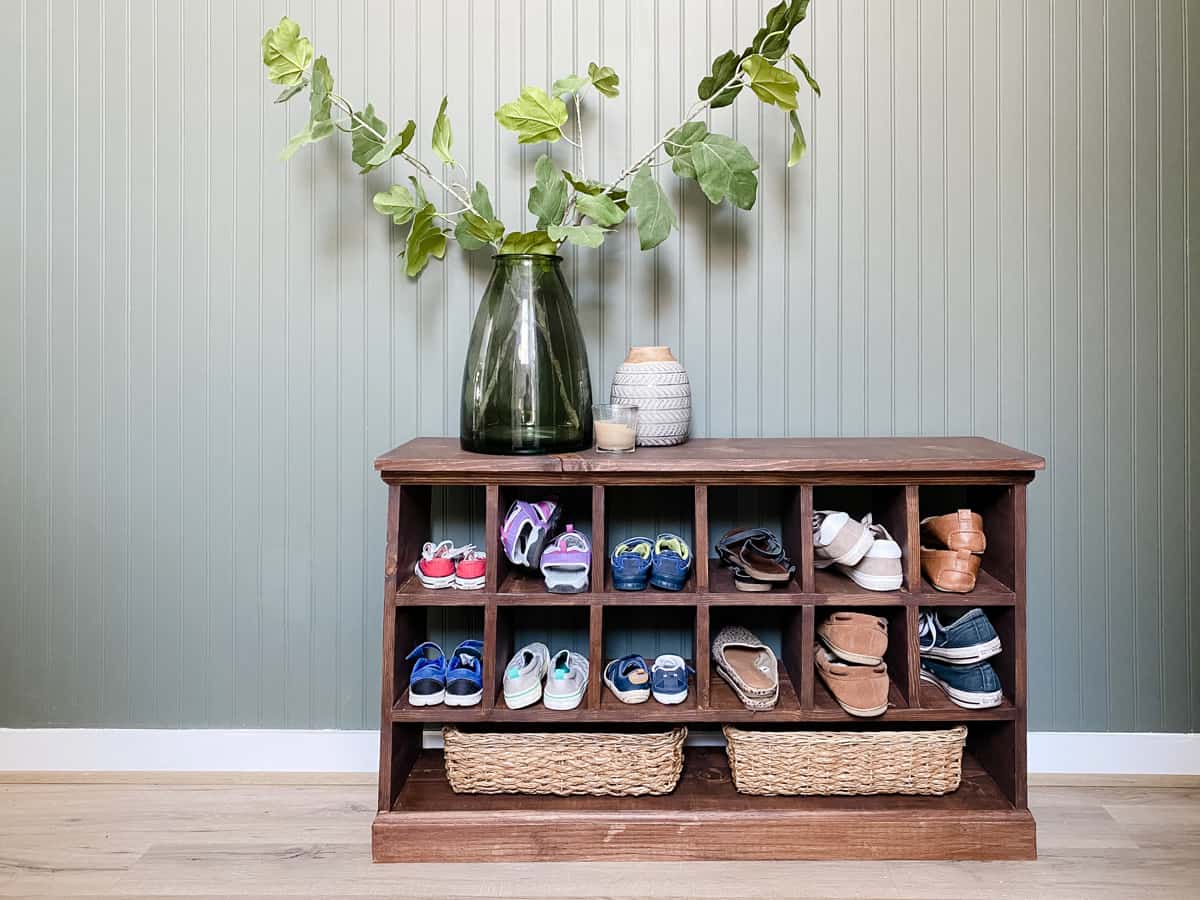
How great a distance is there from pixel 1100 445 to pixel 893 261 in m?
0.64

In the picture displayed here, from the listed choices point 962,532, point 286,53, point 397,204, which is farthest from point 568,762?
point 286,53

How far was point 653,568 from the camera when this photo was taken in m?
1.52

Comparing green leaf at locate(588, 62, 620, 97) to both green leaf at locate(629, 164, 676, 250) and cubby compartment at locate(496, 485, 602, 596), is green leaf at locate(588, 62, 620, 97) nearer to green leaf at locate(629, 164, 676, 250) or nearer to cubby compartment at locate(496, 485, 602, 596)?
green leaf at locate(629, 164, 676, 250)

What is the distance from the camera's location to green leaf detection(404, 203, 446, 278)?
62.9 inches

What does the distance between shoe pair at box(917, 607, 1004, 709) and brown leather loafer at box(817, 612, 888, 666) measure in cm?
9

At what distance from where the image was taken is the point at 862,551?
58.4 inches

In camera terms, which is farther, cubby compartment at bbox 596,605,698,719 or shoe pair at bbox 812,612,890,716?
cubby compartment at bbox 596,605,698,719

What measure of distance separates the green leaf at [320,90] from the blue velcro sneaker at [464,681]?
43.5 inches

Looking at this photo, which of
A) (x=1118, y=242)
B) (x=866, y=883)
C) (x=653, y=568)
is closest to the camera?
(x=866, y=883)

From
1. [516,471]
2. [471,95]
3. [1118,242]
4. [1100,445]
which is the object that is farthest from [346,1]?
[1100,445]

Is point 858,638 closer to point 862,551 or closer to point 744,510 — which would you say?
point 862,551

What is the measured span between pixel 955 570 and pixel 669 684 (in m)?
0.59

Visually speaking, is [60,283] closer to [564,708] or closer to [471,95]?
[471,95]

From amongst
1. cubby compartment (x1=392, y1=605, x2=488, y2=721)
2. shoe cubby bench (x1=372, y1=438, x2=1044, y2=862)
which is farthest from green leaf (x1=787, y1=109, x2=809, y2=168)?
cubby compartment (x1=392, y1=605, x2=488, y2=721)
